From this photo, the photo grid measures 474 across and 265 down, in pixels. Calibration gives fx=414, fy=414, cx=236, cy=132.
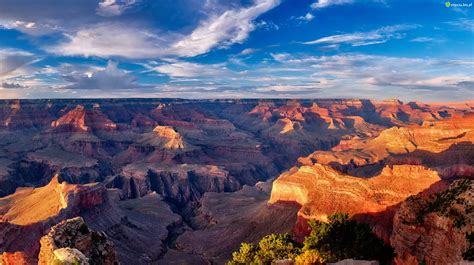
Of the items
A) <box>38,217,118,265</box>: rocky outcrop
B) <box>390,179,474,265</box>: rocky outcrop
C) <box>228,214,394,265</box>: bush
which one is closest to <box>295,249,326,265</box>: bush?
<box>228,214,394,265</box>: bush

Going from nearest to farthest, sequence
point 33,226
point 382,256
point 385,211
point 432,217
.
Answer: point 432,217
point 382,256
point 385,211
point 33,226

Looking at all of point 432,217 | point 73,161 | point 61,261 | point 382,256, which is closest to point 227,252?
point 382,256

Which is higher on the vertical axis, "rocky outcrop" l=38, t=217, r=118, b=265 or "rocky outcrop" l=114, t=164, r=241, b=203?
"rocky outcrop" l=38, t=217, r=118, b=265

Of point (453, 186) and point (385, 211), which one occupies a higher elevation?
point (453, 186)

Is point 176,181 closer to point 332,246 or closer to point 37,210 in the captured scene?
point 37,210

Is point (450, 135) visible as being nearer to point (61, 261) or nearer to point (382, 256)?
point (382, 256)

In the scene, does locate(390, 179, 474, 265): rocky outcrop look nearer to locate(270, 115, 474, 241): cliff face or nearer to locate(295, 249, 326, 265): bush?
locate(295, 249, 326, 265): bush

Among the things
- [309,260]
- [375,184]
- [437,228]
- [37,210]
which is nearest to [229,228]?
[375,184]
